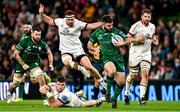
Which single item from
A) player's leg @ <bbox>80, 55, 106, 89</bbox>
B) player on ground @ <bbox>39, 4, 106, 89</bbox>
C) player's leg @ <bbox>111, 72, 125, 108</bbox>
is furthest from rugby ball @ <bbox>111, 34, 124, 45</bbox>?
player on ground @ <bbox>39, 4, 106, 89</bbox>

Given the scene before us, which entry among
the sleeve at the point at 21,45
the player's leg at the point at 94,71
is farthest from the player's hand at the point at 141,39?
the sleeve at the point at 21,45

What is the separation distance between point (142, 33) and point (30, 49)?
3200mm

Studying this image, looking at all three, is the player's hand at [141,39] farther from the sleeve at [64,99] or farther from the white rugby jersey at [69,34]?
the sleeve at [64,99]

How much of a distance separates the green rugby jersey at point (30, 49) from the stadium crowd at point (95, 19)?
6076 millimetres

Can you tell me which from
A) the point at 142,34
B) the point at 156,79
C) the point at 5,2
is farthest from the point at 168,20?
the point at 142,34

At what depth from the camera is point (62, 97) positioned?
20.9 meters

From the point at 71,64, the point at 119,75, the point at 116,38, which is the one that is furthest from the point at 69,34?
the point at 119,75

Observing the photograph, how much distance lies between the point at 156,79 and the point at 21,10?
7900 millimetres

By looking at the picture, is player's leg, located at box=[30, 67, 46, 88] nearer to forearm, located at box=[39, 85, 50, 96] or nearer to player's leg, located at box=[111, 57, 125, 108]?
forearm, located at box=[39, 85, 50, 96]

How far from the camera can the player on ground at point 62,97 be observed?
818 inches

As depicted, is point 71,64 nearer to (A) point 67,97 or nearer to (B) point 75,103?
(B) point 75,103

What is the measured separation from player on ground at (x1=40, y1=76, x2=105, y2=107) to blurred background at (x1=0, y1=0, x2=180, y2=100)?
7.40 meters

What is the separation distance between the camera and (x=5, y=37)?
3228 centimetres

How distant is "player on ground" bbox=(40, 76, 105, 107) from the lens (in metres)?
20.8
